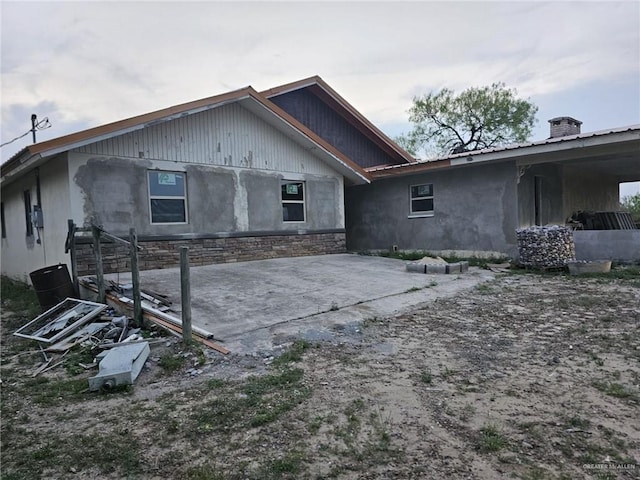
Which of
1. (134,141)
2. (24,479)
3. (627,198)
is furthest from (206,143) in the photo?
(627,198)

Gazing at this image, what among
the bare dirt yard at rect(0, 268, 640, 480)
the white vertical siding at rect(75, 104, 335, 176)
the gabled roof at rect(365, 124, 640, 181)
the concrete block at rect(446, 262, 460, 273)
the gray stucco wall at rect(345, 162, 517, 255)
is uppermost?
the white vertical siding at rect(75, 104, 335, 176)

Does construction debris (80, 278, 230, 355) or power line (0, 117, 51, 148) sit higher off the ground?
power line (0, 117, 51, 148)

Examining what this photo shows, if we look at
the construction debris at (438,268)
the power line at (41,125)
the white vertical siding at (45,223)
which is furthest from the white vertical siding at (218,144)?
the power line at (41,125)

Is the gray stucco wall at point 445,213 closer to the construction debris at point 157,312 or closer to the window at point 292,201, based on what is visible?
the window at point 292,201

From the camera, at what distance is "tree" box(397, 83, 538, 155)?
30.0 metres

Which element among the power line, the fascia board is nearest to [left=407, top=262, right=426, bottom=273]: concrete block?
the fascia board

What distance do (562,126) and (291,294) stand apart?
11258 millimetres

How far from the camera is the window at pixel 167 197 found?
9.51 metres

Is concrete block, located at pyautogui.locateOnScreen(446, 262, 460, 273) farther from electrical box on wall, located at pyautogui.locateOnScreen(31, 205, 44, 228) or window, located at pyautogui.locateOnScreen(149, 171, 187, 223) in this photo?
electrical box on wall, located at pyautogui.locateOnScreen(31, 205, 44, 228)

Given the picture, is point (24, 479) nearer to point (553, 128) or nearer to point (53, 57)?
point (53, 57)

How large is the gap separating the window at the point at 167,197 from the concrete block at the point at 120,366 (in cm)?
570

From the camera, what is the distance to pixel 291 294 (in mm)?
7344

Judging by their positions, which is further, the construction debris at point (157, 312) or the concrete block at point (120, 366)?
the construction debris at point (157, 312)

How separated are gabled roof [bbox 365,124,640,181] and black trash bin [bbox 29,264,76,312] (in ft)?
32.1
